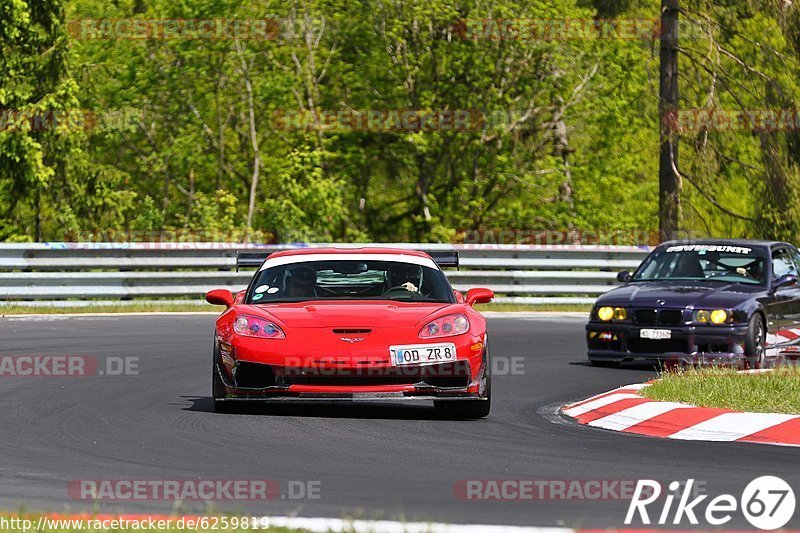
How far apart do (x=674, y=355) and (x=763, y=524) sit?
901 cm

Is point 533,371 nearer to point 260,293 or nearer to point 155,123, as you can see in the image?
point 260,293

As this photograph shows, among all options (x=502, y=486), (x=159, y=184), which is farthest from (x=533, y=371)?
(x=159, y=184)

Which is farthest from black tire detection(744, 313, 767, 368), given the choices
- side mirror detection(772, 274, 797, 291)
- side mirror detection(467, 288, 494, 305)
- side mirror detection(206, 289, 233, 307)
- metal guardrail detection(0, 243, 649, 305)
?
metal guardrail detection(0, 243, 649, 305)

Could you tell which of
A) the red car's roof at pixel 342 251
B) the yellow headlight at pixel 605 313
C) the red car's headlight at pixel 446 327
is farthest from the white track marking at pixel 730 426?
the yellow headlight at pixel 605 313

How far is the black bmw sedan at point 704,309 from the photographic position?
616 inches

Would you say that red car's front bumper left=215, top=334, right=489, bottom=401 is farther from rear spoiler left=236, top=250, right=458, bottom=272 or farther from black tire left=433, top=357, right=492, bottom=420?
rear spoiler left=236, top=250, right=458, bottom=272

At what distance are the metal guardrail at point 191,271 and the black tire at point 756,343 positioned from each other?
8.84m

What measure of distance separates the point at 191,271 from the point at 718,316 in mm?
10733

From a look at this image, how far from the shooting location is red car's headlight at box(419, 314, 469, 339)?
36.4 ft

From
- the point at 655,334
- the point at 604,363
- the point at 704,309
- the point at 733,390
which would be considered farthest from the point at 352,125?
the point at 733,390

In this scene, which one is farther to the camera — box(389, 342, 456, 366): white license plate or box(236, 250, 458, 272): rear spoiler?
box(236, 250, 458, 272): rear spoiler

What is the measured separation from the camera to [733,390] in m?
12.0

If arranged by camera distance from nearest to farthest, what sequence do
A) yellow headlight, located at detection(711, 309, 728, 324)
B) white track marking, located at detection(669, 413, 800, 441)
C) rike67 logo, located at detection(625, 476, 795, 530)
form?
rike67 logo, located at detection(625, 476, 795, 530) < white track marking, located at detection(669, 413, 800, 441) < yellow headlight, located at detection(711, 309, 728, 324)

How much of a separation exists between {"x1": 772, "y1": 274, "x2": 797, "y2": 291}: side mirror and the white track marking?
608 cm
